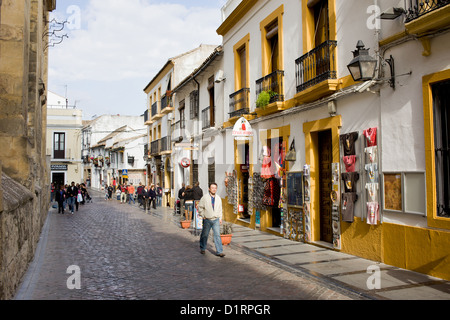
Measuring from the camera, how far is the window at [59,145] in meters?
39.0

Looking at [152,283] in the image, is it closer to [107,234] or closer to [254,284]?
[254,284]

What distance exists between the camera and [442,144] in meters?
6.66

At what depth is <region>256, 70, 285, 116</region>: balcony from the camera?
Answer: 466 inches

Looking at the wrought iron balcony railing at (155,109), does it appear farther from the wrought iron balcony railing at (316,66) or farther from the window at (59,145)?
the wrought iron balcony railing at (316,66)

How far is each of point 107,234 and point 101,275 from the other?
19.6ft

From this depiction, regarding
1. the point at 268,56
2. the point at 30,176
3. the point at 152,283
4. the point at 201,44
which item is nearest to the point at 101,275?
the point at 152,283

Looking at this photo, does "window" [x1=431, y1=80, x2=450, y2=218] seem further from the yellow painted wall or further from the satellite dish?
the satellite dish

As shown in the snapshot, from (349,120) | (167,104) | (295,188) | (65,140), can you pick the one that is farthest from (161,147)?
(349,120)

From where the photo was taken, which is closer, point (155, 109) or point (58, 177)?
point (155, 109)

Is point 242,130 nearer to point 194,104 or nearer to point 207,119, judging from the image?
point 207,119

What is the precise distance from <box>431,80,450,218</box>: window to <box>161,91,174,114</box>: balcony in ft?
A: 66.2

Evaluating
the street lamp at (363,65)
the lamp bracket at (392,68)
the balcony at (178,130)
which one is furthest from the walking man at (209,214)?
the balcony at (178,130)

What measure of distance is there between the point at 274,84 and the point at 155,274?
7.12 meters

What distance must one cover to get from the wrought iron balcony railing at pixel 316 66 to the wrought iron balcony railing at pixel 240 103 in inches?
138
